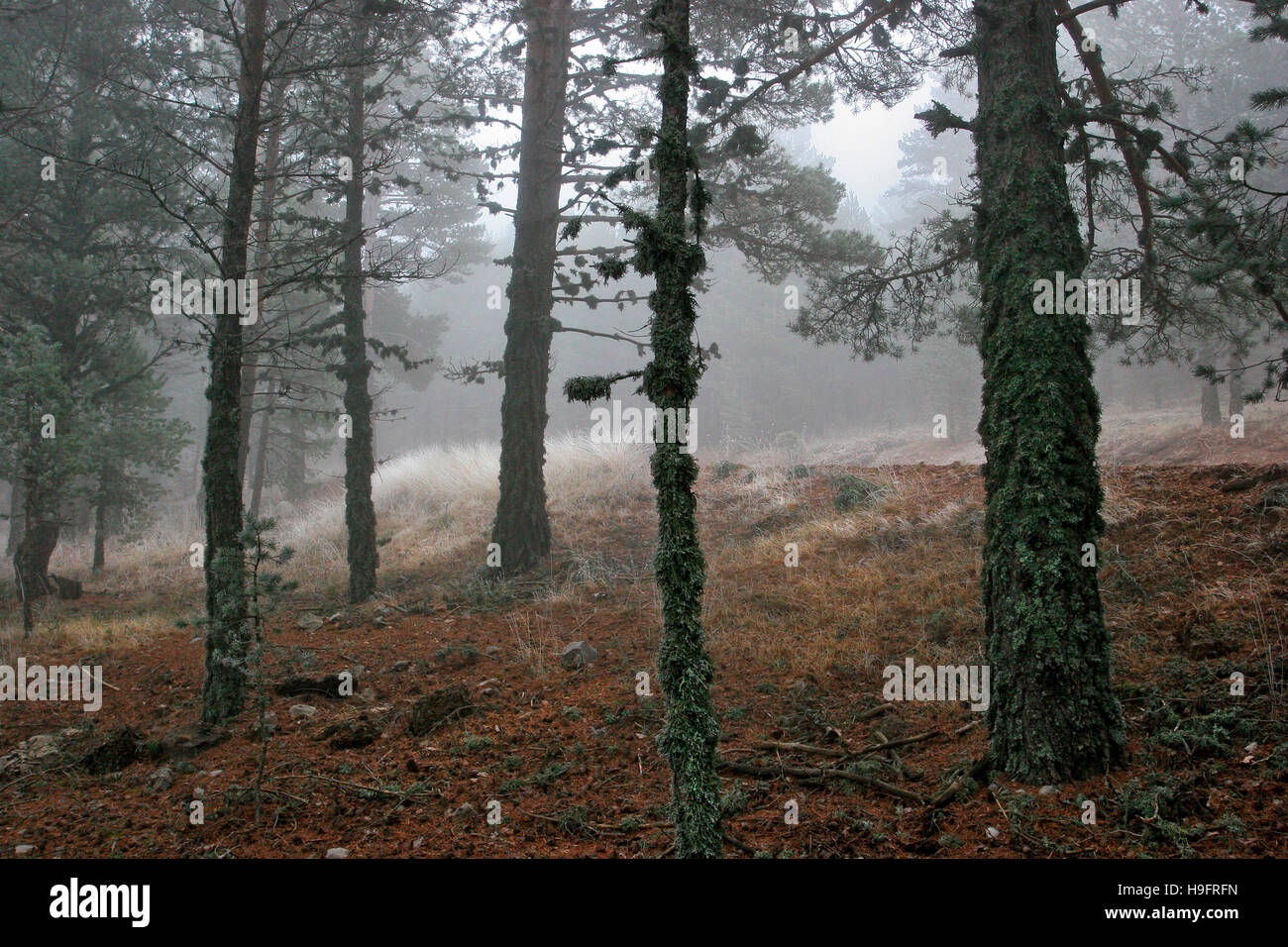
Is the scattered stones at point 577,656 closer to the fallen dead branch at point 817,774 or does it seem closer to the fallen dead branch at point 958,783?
the fallen dead branch at point 817,774

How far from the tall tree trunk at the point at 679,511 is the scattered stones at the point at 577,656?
362 cm

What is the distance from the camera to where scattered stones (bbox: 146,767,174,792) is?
16.3 ft

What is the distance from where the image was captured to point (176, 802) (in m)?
4.76

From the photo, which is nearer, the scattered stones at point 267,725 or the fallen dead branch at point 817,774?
the fallen dead branch at point 817,774

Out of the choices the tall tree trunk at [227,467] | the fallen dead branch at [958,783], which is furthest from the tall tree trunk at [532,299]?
the fallen dead branch at [958,783]

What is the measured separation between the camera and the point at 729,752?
5070mm

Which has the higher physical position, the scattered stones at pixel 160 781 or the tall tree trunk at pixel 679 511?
the tall tree trunk at pixel 679 511

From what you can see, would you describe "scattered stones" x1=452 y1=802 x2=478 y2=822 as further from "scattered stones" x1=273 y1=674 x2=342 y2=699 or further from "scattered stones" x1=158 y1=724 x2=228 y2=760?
"scattered stones" x1=273 y1=674 x2=342 y2=699

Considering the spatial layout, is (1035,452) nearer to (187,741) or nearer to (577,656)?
(577,656)

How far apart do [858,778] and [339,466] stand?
29.4 m

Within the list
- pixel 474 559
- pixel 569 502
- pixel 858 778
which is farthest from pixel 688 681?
pixel 569 502

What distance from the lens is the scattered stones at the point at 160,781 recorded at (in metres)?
4.96

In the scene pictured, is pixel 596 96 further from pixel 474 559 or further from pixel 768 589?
pixel 768 589

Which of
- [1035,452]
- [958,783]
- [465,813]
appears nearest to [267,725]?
[465,813]
